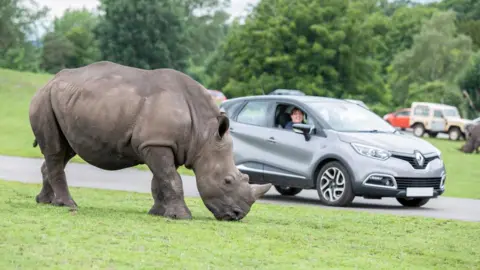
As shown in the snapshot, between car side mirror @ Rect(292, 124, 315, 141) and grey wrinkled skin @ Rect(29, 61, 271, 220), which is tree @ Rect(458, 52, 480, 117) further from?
grey wrinkled skin @ Rect(29, 61, 271, 220)

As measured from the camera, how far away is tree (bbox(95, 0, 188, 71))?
292 ft

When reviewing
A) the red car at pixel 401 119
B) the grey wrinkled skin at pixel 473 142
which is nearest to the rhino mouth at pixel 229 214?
the grey wrinkled skin at pixel 473 142

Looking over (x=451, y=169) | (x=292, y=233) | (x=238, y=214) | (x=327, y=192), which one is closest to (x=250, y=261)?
(x=292, y=233)

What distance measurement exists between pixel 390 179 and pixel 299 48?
57614 mm

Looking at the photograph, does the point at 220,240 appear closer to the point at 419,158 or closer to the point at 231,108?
the point at 419,158

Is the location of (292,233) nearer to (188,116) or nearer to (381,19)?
(188,116)

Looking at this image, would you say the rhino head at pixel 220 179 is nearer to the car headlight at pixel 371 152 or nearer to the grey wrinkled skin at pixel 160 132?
the grey wrinkled skin at pixel 160 132

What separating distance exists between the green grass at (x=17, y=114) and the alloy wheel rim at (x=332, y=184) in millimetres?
8449

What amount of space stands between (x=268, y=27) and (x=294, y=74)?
14.2 feet

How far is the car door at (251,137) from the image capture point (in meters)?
18.4

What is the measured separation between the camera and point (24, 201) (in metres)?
13.5

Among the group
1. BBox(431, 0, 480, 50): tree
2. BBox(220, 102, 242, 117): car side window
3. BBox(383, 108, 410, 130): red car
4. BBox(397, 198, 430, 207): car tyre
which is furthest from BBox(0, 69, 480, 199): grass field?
BBox(431, 0, 480, 50): tree

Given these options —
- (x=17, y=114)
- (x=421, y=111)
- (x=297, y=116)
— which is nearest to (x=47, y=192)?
(x=297, y=116)

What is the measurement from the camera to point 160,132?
11984mm
